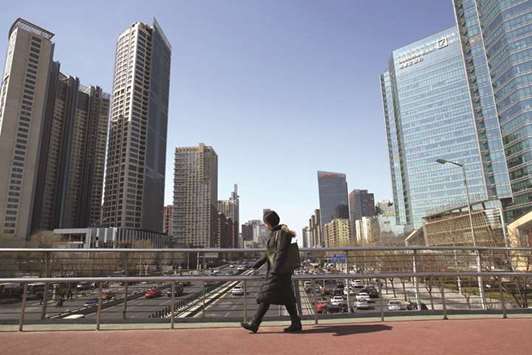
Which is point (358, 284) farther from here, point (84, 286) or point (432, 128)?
point (432, 128)

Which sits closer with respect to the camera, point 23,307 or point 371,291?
point 23,307

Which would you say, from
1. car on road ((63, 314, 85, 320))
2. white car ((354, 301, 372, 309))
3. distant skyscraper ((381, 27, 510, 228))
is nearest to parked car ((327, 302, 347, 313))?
white car ((354, 301, 372, 309))

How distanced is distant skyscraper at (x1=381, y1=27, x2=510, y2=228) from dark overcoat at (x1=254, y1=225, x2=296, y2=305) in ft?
391

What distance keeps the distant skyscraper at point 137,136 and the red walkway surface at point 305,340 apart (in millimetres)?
137889

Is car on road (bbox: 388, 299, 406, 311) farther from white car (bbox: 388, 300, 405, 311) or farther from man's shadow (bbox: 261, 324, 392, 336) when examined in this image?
man's shadow (bbox: 261, 324, 392, 336)

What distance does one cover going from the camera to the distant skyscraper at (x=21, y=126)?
11375 cm

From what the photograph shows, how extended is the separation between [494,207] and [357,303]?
101 meters

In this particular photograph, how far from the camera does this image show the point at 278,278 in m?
5.26

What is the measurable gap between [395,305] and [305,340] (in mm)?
2712

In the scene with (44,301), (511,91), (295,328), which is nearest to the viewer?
(295,328)

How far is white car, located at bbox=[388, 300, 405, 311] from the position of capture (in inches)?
258

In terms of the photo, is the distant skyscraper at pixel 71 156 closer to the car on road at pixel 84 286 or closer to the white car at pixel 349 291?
the car on road at pixel 84 286

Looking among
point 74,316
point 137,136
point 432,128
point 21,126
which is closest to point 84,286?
point 74,316

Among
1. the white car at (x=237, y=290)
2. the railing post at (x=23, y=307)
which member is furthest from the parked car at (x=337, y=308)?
the railing post at (x=23, y=307)
